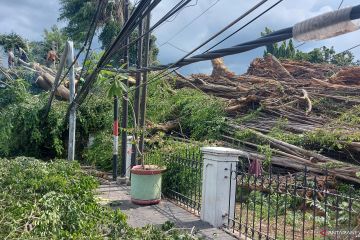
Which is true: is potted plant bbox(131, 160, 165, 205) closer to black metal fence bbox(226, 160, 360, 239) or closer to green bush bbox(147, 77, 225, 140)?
black metal fence bbox(226, 160, 360, 239)

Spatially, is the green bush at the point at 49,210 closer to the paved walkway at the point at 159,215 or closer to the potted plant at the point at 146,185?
the paved walkway at the point at 159,215

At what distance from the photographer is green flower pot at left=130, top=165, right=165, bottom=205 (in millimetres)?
7758

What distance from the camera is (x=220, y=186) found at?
20.2ft

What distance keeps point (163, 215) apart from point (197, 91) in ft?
23.7

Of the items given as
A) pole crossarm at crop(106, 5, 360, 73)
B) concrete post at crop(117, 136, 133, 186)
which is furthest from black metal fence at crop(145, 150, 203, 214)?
pole crossarm at crop(106, 5, 360, 73)

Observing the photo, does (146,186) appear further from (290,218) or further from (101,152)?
(101,152)

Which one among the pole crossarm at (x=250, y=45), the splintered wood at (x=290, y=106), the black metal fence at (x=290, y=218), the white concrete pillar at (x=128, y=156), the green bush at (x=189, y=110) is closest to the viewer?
the pole crossarm at (x=250, y=45)

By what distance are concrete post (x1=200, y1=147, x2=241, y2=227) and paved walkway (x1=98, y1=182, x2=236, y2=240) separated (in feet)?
0.76

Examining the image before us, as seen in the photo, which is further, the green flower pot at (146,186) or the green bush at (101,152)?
the green bush at (101,152)

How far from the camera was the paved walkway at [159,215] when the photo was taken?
6.02 meters

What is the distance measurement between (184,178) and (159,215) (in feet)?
3.63

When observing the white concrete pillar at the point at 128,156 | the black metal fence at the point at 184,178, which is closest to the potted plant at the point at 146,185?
the black metal fence at the point at 184,178

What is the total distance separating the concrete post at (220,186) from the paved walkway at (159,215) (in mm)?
232

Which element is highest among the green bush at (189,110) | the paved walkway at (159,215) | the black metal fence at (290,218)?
the green bush at (189,110)
